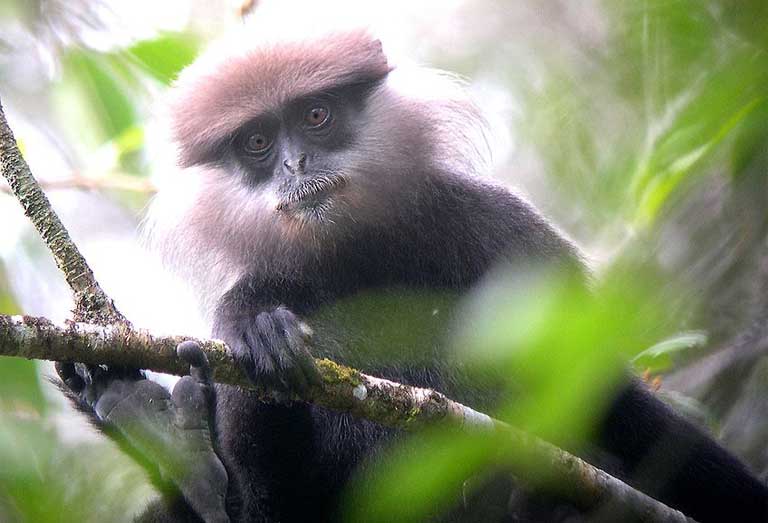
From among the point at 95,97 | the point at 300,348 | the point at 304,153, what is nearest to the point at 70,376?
the point at 300,348

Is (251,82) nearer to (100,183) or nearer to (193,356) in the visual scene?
(100,183)

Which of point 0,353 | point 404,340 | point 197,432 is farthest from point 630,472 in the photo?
point 0,353

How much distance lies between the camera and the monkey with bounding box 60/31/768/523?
307 cm

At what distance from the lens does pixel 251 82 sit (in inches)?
133

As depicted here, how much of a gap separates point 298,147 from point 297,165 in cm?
10

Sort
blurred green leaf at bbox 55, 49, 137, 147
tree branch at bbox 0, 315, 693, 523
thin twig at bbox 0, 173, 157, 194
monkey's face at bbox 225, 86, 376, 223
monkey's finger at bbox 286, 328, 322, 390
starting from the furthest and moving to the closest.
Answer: thin twig at bbox 0, 173, 157, 194 → blurred green leaf at bbox 55, 49, 137, 147 → monkey's face at bbox 225, 86, 376, 223 → monkey's finger at bbox 286, 328, 322, 390 → tree branch at bbox 0, 315, 693, 523

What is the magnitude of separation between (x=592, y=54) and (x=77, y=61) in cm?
215

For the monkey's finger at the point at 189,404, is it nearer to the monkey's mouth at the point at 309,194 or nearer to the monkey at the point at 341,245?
the monkey at the point at 341,245

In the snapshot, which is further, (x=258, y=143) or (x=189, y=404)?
(x=258, y=143)

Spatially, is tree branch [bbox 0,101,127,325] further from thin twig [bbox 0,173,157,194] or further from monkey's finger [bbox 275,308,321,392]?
thin twig [bbox 0,173,157,194]

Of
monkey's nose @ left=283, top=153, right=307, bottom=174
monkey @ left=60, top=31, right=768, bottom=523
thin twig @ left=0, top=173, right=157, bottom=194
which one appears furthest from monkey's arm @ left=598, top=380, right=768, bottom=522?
thin twig @ left=0, top=173, right=157, bottom=194

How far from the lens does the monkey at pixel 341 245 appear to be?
3.07m

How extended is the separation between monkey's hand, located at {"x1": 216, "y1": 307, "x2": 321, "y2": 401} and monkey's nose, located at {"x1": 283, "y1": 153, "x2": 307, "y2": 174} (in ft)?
2.21

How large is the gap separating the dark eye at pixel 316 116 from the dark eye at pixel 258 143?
0.16 meters
